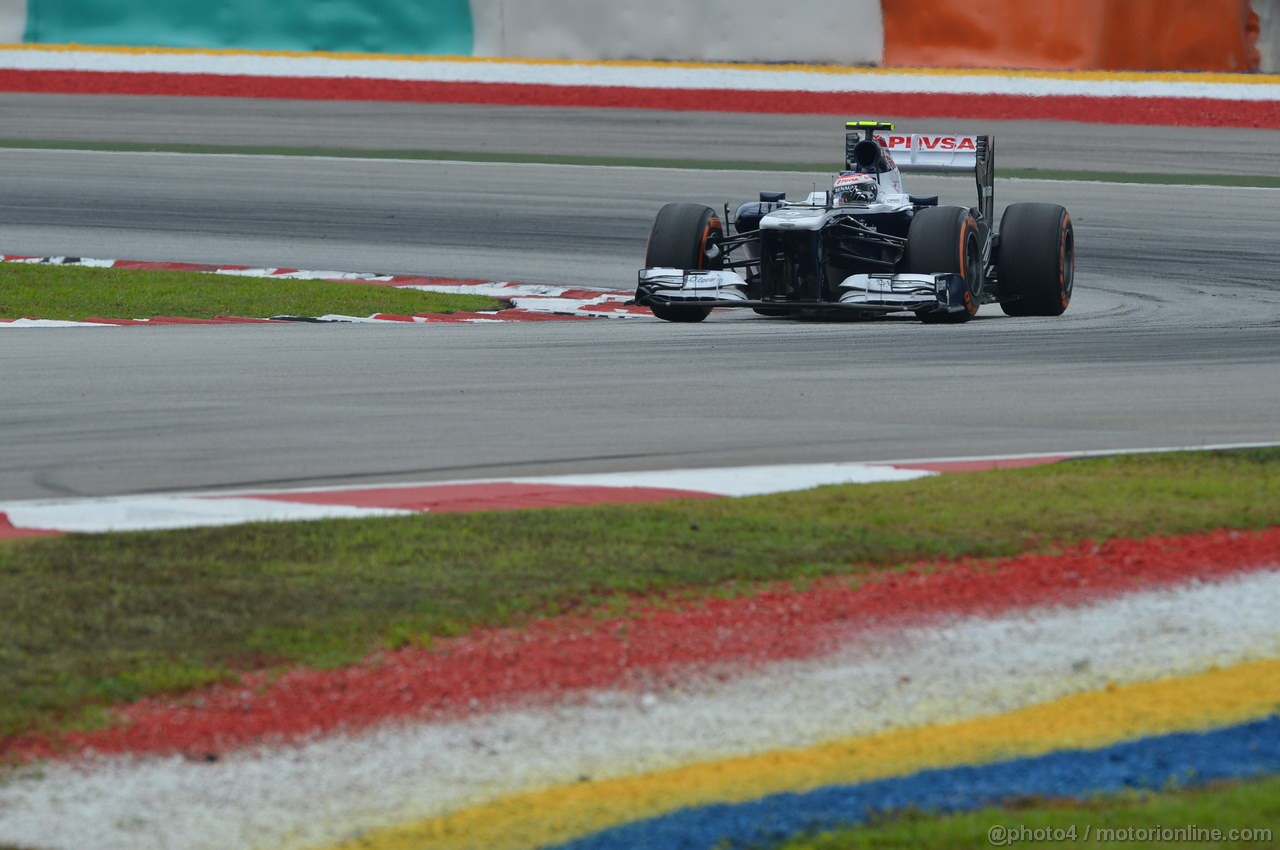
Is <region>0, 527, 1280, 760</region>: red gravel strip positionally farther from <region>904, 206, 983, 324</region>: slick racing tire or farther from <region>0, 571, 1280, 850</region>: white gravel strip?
<region>904, 206, 983, 324</region>: slick racing tire

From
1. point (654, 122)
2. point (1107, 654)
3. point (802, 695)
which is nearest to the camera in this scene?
point (802, 695)

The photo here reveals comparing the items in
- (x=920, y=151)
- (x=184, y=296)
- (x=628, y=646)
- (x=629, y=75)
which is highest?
(x=629, y=75)

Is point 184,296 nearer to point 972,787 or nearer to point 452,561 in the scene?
point 452,561

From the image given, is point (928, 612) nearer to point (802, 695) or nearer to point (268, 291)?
point (802, 695)

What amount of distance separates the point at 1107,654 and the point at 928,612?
532 millimetres

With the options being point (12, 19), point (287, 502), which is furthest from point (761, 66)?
point (287, 502)

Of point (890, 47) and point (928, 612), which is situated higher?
point (890, 47)

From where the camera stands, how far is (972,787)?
416cm

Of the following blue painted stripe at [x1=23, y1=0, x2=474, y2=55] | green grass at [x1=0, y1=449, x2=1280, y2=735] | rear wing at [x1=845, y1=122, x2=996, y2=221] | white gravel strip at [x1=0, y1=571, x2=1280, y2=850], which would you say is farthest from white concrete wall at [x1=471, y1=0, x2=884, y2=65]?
white gravel strip at [x1=0, y1=571, x2=1280, y2=850]

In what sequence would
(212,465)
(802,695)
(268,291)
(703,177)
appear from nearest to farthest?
1. (802,695)
2. (212,465)
3. (268,291)
4. (703,177)

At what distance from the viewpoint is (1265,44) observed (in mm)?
24047

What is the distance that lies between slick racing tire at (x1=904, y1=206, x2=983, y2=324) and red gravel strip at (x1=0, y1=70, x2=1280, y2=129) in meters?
10.1

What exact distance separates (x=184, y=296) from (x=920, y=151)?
573 cm

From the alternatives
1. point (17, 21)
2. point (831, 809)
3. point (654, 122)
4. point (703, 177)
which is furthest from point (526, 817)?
point (17, 21)
